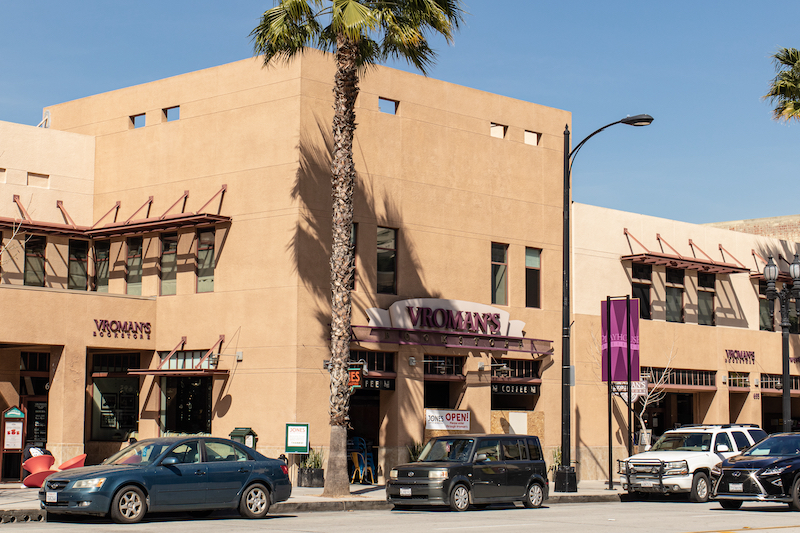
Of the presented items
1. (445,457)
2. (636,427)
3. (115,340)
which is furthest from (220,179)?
(636,427)

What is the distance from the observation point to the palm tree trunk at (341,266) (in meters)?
23.3

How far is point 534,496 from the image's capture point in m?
22.7

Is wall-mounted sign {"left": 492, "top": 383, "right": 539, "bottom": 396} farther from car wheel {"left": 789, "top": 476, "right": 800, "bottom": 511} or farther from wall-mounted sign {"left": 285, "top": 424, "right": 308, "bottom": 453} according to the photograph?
car wheel {"left": 789, "top": 476, "right": 800, "bottom": 511}

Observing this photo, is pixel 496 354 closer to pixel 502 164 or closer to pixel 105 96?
pixel 502 164

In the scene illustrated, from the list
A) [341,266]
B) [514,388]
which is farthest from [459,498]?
[514,388]

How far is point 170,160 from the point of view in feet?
96.5

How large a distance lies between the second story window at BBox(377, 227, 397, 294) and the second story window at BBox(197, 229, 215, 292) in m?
4.82

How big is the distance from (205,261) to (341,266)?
6.56 m

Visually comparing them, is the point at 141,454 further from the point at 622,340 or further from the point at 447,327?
the point at 622,340

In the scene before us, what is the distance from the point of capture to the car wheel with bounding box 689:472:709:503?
24.9 meters

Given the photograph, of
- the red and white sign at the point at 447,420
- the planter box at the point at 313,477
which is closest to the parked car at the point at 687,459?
the red and white sign at the point at 447,420

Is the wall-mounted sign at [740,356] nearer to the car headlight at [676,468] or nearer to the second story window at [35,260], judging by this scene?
the car headlight at [676,468]

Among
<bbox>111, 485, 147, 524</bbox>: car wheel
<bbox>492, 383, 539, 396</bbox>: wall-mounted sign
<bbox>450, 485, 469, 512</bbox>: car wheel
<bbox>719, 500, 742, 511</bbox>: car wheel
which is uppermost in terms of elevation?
<bbox>492, 383, 539, 396</bbox>: wall-mounted sign

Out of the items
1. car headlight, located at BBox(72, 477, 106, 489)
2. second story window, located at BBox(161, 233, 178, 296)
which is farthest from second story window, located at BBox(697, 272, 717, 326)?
car headlight, located at BBox(72, 477, 106, 489)
